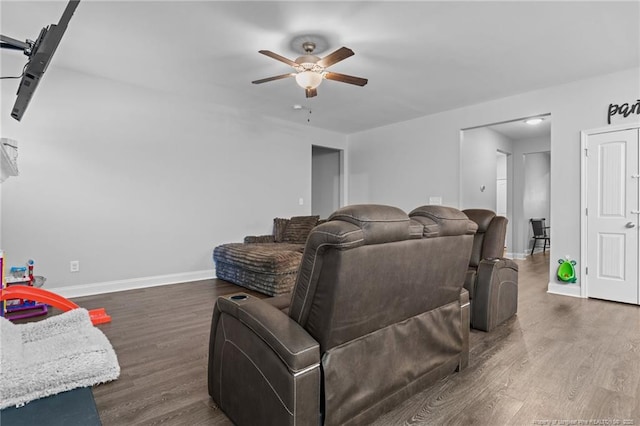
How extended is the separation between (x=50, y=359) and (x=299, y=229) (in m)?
3.51

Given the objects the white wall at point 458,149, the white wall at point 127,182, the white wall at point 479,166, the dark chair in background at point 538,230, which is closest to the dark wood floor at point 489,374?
the white wall at point 127,182

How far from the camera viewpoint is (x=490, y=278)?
2.81m

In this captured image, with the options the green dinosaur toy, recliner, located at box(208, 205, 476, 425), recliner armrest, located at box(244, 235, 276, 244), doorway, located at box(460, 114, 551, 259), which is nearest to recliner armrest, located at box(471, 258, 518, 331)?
recliner, located at box(208, 205, 476, 425)

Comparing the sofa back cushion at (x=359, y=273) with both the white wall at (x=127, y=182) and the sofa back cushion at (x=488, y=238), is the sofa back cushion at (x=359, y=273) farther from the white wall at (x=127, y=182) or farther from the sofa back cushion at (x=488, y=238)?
the white wall at (x=127, y=182)

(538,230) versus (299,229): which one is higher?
(299,229)

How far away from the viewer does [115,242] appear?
4.09 metres

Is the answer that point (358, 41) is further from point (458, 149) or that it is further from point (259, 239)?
point (259, 239)

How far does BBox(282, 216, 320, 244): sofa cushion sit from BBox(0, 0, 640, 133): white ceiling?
1.90 metres

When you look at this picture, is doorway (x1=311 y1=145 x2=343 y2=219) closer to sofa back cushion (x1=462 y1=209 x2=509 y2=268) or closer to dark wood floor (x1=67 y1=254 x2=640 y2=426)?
sofa back cushion (x1=462 y1=209 x2=509 y2=268)

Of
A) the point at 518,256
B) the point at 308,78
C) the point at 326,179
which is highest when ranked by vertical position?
the point at 308,78

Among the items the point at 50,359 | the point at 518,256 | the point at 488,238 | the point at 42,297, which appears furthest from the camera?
the point at 518,256

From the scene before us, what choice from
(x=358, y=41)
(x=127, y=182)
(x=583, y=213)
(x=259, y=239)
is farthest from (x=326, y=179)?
(x=583, y=213)

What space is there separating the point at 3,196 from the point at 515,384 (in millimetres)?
4839

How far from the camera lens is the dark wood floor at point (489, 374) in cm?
162
